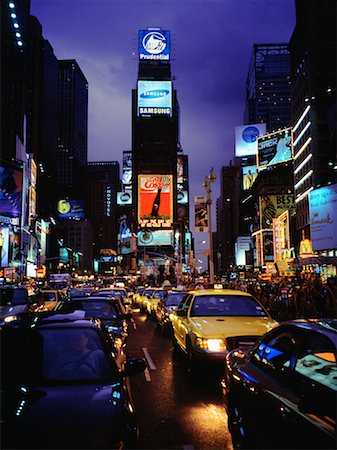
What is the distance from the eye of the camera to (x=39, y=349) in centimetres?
447

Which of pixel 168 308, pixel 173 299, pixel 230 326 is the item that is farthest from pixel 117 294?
pixel 230 326

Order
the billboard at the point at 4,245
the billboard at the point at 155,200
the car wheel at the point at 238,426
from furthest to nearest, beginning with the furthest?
the billboard at the point at 155,200, the billboard at the point at 4,245, the car wheel at the point at 238,426

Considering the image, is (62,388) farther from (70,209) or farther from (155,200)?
(70,209)

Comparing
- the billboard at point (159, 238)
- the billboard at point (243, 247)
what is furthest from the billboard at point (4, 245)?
the billboard at point (243, 247)

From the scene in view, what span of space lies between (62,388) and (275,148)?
86.7 meters

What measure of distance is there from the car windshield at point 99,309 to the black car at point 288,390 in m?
5.30

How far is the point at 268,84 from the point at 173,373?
649 ft

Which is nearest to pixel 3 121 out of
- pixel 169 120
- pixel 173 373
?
pixel 169 120

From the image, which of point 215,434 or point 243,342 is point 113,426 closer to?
point 215,434

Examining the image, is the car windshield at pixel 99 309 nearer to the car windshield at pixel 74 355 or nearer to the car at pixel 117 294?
the car windshield at pixel 74 355

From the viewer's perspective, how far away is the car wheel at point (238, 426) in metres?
4.67

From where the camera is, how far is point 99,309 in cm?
1051

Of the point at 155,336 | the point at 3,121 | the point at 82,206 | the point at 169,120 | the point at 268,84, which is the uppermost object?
the point at 268,84

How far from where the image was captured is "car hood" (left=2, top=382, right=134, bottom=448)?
3443 millimetres
